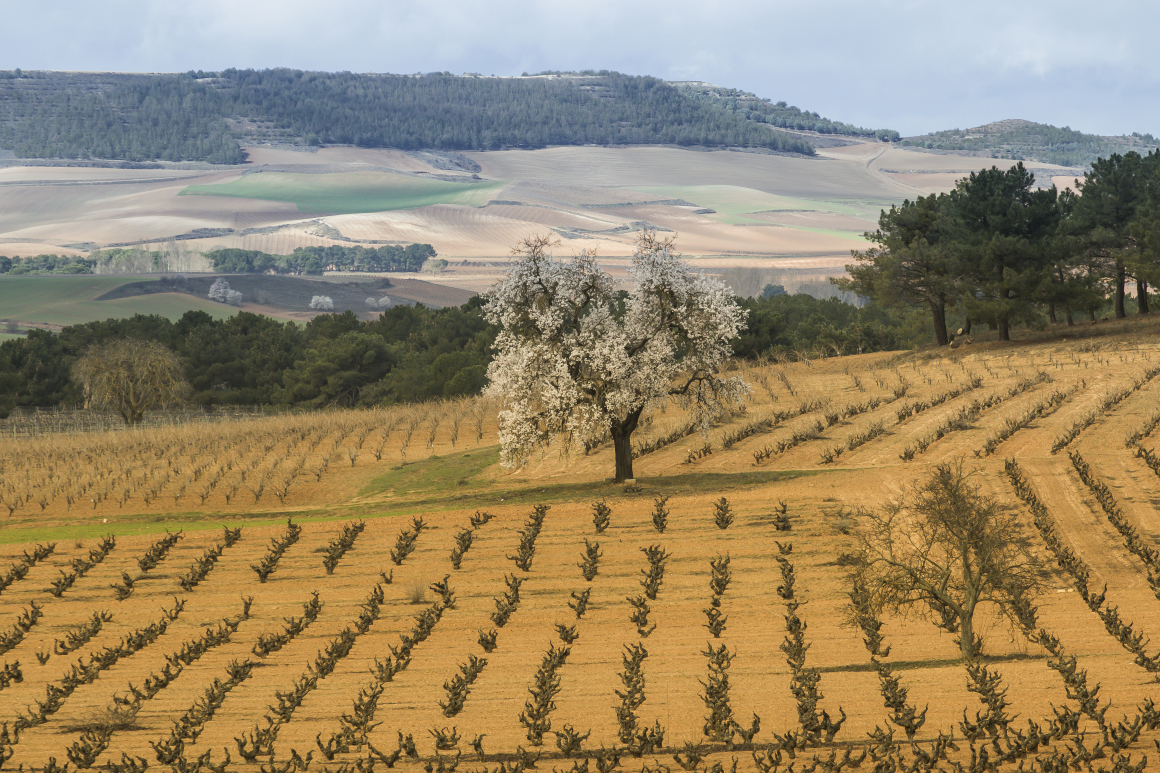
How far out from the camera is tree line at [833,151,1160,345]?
48.6 meters

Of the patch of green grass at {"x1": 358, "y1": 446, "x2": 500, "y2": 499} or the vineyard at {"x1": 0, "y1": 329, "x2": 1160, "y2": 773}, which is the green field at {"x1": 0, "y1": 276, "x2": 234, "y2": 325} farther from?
the vineyard at {"x1": 0, "y1": 329, "x2": 1160, "y2": 773}

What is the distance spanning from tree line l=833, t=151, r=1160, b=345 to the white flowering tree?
27.3 meters

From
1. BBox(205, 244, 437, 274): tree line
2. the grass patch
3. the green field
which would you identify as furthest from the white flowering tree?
BBox(205, 244, 437, 274): tree line

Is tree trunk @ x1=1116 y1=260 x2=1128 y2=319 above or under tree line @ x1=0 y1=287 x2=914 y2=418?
above

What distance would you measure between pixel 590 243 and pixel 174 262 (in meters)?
75.2

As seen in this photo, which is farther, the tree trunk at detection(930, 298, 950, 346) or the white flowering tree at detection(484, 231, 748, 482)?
the tree trunk at detection(930, 298, 950, 346)

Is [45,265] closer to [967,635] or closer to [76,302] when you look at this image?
[76,302]

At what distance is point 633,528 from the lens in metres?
23.0

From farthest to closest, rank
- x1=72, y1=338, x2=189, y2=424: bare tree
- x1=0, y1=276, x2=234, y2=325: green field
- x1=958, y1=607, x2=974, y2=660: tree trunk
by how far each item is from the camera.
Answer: x1=0, y1=276, x2=234, y2=325: green field, x1=72, y1=338, x2=189, y2=424: bare tree, x1=958, y1=607, x2=974, y2=660: tree trunk

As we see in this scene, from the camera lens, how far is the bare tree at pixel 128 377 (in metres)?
52.9

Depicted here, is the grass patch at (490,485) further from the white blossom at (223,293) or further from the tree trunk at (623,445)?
the white blossom at (223,293)

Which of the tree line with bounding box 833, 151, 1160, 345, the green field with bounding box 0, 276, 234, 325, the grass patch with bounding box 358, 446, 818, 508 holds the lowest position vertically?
the green field with bounding box 0, 276, 234, 325

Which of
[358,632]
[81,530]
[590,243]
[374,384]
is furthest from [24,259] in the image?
[358,632]

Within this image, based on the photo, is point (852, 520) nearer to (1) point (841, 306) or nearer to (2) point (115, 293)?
(1) point (841, 306)
